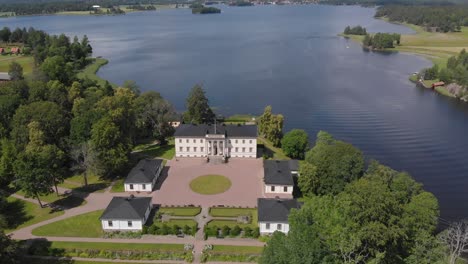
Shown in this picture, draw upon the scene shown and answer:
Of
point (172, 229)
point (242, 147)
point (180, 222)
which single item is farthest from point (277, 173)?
point (172, 229)

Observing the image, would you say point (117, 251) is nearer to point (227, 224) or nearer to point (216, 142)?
point (227, 224)

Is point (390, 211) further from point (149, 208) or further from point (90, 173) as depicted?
point (90, 173)

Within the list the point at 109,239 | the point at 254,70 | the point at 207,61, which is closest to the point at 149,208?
the point at 109,239

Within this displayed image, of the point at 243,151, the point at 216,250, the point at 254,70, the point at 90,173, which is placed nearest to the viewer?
the point at 216,250

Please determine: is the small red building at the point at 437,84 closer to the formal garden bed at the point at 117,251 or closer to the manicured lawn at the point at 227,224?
the manicured lawn at the point at 227,224

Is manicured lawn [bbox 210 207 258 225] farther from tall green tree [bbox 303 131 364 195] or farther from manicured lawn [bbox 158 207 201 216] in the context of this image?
tall green tree [bbox 303 131 364 195]

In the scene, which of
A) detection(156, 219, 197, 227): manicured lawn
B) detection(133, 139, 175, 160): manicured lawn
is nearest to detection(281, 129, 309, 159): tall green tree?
detection(133, 139, 175, 160): manicured lawn

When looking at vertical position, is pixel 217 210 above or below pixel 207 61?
below

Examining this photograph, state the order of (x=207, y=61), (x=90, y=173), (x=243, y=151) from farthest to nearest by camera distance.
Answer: (x=207, y=61), (x=243, y=151), (x=90, y=173)
